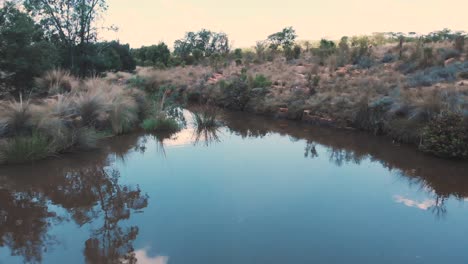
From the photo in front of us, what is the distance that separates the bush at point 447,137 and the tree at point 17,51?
8622 mm

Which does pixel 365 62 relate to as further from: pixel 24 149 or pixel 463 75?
pixel 24 149

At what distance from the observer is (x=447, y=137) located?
20.6ft

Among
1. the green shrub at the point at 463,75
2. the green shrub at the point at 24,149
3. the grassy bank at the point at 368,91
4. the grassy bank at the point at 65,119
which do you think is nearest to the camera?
the green shrub at the point at 24,149

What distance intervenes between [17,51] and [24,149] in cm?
331

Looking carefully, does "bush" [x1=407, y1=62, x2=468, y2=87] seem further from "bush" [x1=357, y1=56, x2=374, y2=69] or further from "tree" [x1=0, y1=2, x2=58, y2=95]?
"tree" [x1=0, y1=2, x2=58, y2=95]

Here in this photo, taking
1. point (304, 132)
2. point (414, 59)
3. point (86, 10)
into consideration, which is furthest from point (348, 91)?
point (86, 10)

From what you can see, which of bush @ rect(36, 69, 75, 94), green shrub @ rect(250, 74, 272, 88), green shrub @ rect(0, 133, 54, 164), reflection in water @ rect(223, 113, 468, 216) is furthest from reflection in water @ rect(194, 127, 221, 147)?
green shrub @ rect(250, 74, 272, 88)

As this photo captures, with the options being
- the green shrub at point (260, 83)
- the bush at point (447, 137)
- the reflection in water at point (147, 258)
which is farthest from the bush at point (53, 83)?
the bush at point (447, 137)

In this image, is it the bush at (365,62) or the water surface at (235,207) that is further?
the bush at (365,62)

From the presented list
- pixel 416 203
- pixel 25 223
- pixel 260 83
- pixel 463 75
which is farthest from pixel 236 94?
pixel 25 223

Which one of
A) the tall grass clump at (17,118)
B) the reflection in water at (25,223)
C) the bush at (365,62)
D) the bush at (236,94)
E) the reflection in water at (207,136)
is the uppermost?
the bush at (365,62)

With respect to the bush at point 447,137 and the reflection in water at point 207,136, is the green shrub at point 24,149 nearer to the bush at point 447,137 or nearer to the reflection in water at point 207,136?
the reflection in water at point 207,136

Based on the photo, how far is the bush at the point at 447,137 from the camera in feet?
20.1

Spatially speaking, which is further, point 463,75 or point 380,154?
point 463,75
